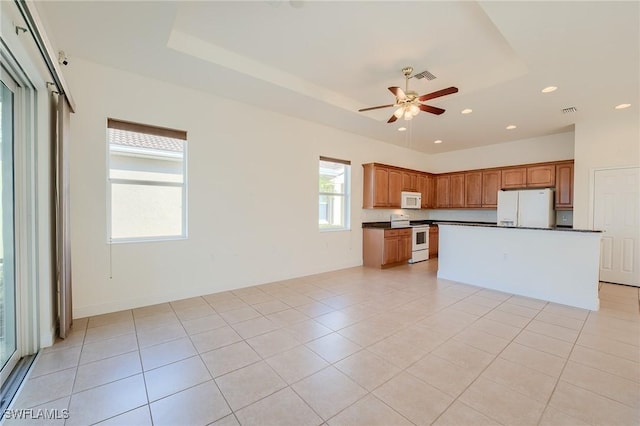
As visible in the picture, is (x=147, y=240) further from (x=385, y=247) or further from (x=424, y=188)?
(x=424, y=188)

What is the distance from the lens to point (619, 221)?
187 inches

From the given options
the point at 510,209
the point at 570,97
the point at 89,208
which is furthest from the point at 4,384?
the point at 510,209

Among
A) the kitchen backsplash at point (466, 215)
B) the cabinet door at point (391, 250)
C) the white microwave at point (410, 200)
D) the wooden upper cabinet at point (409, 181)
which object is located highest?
the wooden upper cabinet at point (409, 181)

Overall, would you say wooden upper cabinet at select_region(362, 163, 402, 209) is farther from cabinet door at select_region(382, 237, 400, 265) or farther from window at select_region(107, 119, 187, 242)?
window at select_region(107, 119, 187, 242)

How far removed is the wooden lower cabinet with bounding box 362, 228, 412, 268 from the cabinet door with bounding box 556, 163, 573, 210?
3.11 metres

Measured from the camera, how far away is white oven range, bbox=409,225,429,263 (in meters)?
6.46

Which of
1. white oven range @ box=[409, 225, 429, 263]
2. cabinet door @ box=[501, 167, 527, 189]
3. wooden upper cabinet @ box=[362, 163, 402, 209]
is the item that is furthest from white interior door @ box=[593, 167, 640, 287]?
wooden upper cabinet @ box=[362, 163, 402, 209]

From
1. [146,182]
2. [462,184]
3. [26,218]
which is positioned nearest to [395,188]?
[462,184]

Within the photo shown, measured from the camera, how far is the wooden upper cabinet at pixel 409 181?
682 centimetres

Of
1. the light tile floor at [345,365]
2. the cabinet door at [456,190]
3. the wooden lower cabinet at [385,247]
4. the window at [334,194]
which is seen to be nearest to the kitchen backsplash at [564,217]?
the cabinet door at [456,190]

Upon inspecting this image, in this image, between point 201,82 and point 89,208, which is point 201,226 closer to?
point 89,208

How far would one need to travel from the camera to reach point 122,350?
243 centimetres

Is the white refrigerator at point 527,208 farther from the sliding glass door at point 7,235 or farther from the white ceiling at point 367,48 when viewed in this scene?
the sliding glass door at point 7,235

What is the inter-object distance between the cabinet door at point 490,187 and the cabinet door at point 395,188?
2179mm
